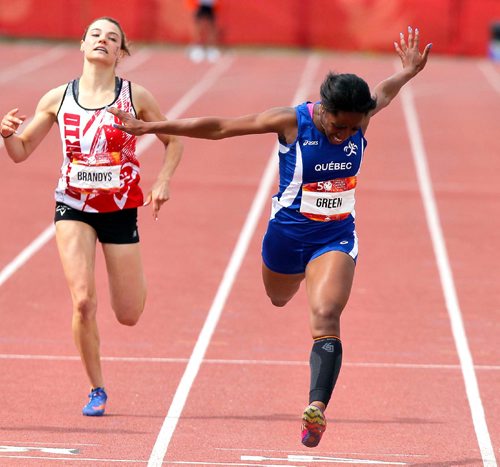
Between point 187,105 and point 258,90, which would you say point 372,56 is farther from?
point 187,105

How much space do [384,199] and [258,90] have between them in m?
10.4

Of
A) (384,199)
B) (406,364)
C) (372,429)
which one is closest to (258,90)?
(384,199)

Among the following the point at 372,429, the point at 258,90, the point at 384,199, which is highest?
the point at 258,90

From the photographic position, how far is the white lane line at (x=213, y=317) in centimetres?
687

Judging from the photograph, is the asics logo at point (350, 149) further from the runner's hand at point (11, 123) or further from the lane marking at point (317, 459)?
the runner's hand at point (11, 123)

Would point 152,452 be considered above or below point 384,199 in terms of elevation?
below

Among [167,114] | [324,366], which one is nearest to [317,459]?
[324,366]

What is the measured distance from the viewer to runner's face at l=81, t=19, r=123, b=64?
7.05 m

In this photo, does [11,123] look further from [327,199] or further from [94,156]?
[327,199]

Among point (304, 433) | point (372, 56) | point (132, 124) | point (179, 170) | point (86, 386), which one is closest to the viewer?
point (304, 433)

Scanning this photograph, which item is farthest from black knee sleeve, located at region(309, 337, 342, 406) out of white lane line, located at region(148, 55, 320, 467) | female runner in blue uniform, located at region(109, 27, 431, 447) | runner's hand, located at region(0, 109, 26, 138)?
runner's hand, located at region(0, 109, 26, 138)

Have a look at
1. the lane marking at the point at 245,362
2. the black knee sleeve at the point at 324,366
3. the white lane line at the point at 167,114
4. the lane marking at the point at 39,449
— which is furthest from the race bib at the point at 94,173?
the white lane line at the point at 167,114

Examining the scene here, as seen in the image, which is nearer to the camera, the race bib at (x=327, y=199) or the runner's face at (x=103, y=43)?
the race bib at (x=327, y=199)

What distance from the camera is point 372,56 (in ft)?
111
